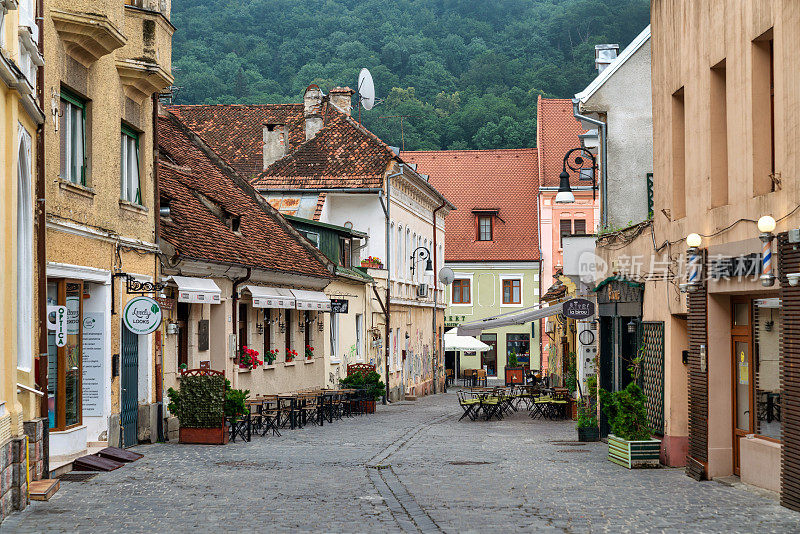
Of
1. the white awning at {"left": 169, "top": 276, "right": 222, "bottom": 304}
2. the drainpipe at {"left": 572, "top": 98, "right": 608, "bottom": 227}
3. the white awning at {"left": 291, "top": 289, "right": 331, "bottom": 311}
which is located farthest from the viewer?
the white awning at {"left": 291, "top": 289, "right": 331, "bottom": 311}

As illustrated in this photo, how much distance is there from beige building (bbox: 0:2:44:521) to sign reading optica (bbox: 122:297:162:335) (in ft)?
10.4

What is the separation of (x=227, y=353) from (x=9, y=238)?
11153mm

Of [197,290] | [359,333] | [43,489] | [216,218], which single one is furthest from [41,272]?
[359,333]

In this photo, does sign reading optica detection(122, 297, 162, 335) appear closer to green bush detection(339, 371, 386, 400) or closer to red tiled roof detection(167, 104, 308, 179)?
green bush detection(339, 371, 386, 400)

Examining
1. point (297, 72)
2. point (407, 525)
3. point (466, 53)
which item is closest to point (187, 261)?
point (407, 525)

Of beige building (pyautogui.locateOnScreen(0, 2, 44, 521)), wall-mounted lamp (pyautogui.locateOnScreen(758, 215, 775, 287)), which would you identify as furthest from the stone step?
wall-mounted lamp (pyautogui.locateOnScreen(758, 215, 775, 287))

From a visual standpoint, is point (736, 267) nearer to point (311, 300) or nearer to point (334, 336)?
point (311, 300)

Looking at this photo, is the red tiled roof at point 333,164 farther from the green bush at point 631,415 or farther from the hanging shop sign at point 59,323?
the hanging shop sign at point 59,323

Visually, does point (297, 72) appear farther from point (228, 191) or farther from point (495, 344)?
point (228, 191)

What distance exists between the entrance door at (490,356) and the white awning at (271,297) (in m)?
33.2

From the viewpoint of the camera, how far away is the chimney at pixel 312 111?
38938 millimetres

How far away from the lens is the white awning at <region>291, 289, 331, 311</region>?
26016 mm

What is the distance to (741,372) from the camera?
1338 centimetres

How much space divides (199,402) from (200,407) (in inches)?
3.4
